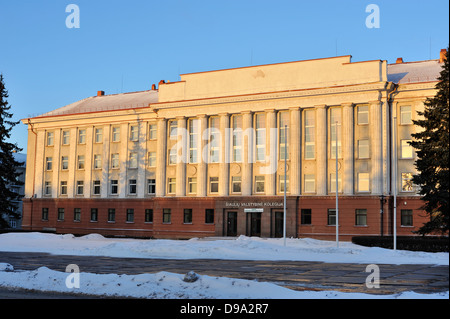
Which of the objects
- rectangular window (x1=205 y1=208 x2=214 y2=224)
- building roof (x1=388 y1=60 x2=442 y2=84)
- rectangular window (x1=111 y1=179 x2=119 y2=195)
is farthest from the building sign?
building roof (x1=388 y1=60 x2=442 y2=84)

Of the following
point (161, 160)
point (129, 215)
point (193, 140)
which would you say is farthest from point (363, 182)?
point (129, 215)

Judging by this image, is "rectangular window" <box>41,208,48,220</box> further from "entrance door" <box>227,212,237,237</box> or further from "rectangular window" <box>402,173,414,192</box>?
"rectangular window" <box>402,173,414,192</box>

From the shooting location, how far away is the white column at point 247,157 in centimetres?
5181

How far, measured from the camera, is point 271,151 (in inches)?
2013

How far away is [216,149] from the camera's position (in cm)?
5341

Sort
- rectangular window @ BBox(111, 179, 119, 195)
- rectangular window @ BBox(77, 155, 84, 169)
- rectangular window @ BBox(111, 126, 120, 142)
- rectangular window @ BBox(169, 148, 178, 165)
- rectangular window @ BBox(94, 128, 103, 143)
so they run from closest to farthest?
rectangular window @ BBox(169, 148, 178, 165) → rectangular window @ BBox(111, 179, 119, 195) → rectangular window @ BBox(111, 126, 120, 142) → rectangular window @ BBox(94, 128, 103, 143) → rectangular window @ BBox(77, 155, 84, 169)

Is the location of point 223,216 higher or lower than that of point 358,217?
lower

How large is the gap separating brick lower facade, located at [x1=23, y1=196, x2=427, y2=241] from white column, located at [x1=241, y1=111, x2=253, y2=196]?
4.06ft

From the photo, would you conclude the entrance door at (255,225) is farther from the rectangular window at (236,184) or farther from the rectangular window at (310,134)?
the rectangular window at (310,134)

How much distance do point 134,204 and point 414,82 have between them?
99.8 ft

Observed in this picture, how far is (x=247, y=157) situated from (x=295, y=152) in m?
4.62

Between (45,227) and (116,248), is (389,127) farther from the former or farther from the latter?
(45,227)

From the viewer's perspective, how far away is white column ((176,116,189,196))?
54.8 meters

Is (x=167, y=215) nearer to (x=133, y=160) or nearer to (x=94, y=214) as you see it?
(x=133, y=160)
